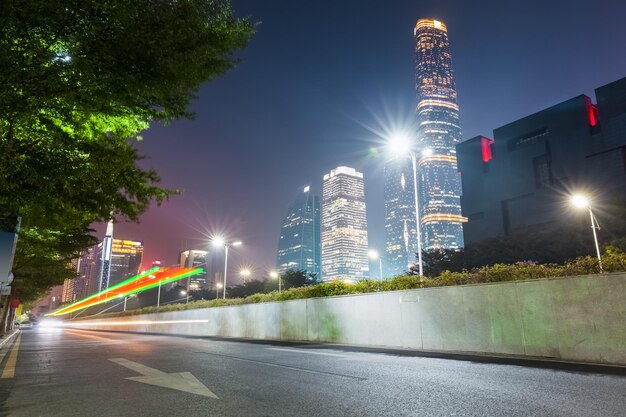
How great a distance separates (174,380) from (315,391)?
8.97ft

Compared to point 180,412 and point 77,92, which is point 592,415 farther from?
point 77,92

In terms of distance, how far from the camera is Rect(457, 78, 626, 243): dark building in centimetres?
6969

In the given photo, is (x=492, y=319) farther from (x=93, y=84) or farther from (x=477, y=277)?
(x=93, y=84)

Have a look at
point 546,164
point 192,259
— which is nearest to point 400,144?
point 546,164

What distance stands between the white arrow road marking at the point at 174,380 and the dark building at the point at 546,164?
74.7 m

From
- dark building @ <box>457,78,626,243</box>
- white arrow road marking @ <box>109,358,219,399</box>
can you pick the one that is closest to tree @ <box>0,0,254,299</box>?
white arrow road marking @ <box>109,358,219,399</box>

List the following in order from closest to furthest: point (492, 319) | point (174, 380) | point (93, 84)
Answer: point (93, 84) → point (174, 380) → point (492, 319)

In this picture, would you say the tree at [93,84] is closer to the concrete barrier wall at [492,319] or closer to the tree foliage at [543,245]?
the concrete barrier wall at [492,319]

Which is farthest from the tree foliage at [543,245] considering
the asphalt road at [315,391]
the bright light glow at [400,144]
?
the asphalt road at [315,391]

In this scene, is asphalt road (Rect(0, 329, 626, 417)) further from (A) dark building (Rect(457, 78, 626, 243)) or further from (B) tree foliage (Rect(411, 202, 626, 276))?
(A) dark building (Rect(457, 78, 626, 243))

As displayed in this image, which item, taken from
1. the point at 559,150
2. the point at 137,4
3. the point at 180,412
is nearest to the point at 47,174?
the point at 137,4

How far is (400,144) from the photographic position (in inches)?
755

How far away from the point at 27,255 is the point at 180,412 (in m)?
24.4

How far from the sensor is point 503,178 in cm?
9100
